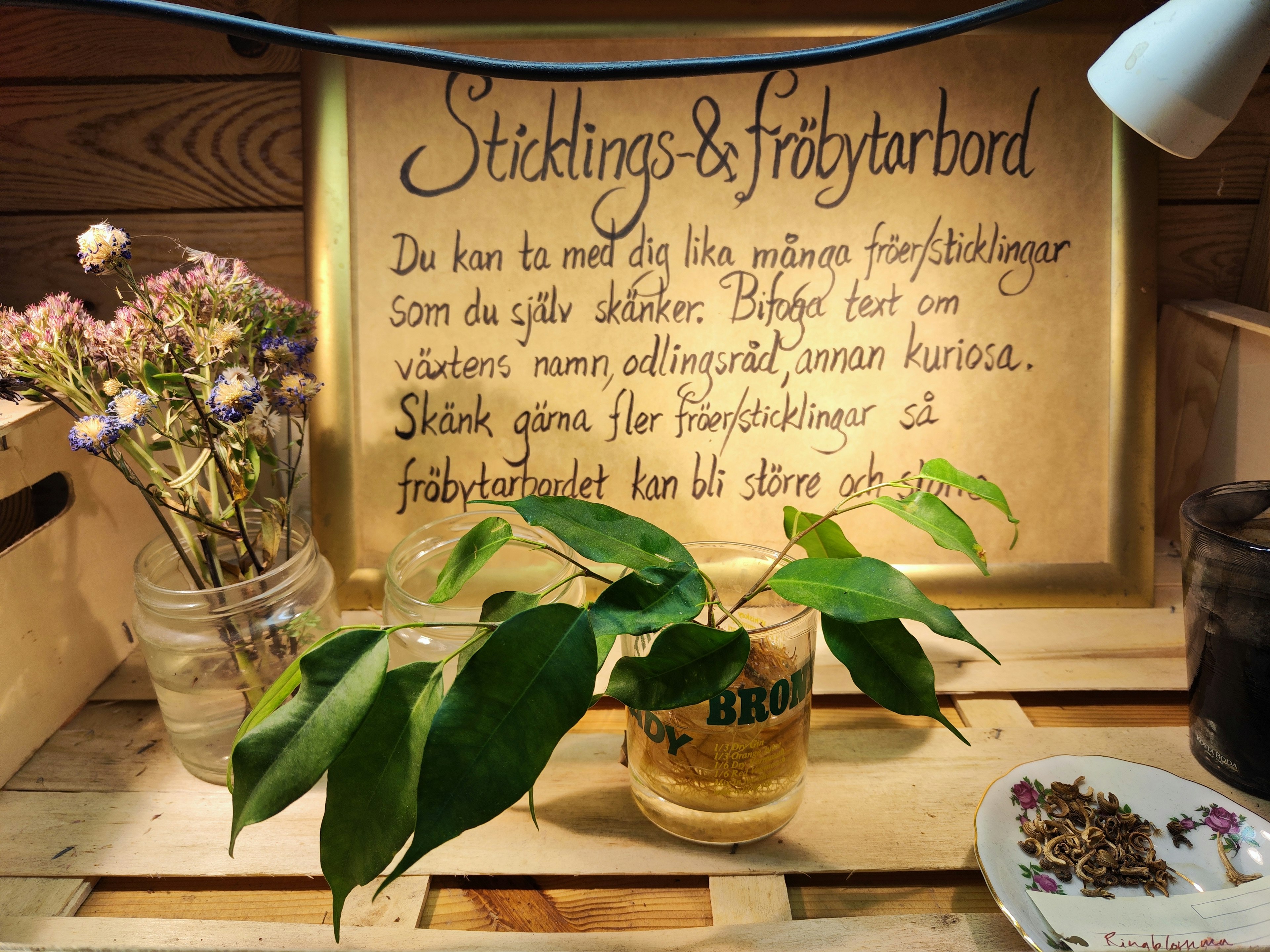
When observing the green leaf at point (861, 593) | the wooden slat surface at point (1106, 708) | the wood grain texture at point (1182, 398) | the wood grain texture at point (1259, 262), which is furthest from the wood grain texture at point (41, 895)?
the wood grain texture at point (1259, 262)

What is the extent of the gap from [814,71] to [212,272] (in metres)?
0.50

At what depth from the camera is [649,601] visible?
1.37 feet

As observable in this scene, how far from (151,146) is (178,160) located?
2 cm

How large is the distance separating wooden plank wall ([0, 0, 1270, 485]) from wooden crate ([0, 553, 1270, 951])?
1.33 ft

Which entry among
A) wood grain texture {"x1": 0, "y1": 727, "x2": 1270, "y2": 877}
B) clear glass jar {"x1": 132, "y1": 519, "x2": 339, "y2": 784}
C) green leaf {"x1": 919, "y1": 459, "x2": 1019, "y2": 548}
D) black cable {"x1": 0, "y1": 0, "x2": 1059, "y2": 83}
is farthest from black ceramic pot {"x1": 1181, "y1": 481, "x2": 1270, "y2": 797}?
clear glass jar {"x1": 132, "y1": 519, "x2": 339, "y2": 784}

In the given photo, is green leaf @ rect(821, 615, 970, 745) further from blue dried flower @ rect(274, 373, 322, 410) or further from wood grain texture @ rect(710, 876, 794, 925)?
blue dried flower @ rect(274, 373, 322, 410)

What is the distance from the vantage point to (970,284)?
0.74 m

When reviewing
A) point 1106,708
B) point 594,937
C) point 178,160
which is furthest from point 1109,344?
point 178,160

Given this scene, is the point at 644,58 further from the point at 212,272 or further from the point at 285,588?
the point at 285,588

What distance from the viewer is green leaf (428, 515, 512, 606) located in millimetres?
498

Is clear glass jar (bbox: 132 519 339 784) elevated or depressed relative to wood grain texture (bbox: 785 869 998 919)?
elevated

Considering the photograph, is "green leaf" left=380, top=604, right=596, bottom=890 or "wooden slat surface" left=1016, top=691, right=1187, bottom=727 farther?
"wooden slat surface" left=1016, top=691, right=1187, bottom=727

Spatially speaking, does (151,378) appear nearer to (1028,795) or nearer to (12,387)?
(12,387)

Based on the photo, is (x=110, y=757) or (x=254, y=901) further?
(x=110, y=757)
